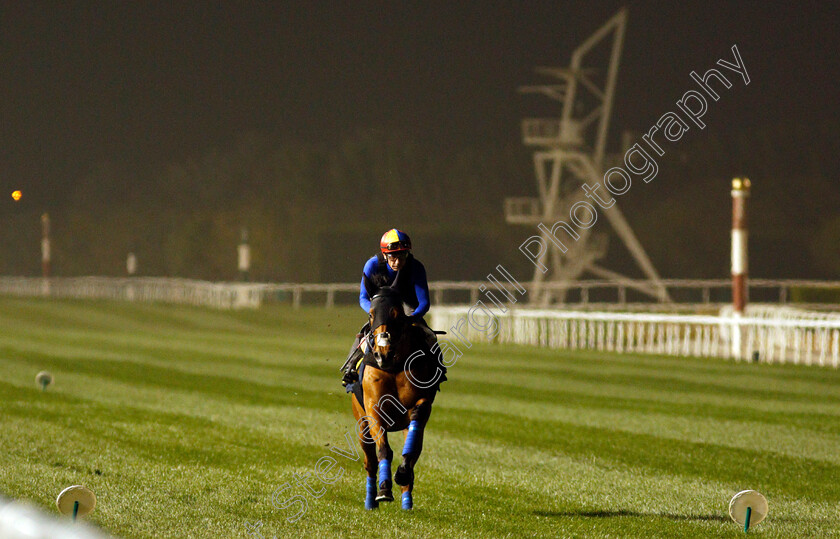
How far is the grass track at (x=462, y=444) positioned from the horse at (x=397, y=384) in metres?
0.34

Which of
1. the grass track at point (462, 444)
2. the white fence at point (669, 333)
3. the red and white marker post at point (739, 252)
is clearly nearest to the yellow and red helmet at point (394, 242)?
the grass track at point (462, 444)

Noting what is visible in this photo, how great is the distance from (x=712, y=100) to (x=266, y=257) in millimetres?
21314

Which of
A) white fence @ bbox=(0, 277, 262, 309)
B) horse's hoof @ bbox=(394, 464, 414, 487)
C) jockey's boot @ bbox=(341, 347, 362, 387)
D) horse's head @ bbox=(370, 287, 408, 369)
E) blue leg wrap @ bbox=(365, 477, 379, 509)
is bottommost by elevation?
white fence @ bbox=(0, 277, 262, 309)

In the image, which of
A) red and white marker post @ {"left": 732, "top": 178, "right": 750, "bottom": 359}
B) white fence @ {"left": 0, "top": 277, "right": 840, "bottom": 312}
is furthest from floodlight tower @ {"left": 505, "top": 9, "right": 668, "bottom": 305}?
red and white marker post @ {"left": 732, "top": 178, "right": 750, "bottom": 359}

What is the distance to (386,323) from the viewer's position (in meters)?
5.77

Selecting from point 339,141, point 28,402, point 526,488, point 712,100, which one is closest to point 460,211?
point 339,141

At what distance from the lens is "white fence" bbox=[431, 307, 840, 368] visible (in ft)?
56.1

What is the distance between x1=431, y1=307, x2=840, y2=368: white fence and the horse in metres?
11.2

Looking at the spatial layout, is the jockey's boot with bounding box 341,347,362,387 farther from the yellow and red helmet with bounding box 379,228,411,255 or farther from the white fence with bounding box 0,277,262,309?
the white fence with bounding box 0,277,262,309

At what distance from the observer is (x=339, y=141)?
50.7 meters

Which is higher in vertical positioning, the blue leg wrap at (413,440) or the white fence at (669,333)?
the blue leg wrap at (413,440)

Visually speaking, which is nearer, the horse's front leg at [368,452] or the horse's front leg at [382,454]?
the horse's front leg at [382,454]

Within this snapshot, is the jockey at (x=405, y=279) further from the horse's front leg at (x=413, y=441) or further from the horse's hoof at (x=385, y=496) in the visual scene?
the horse's hoof at (x=385, y=496)

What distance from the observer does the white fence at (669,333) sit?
17094mm
